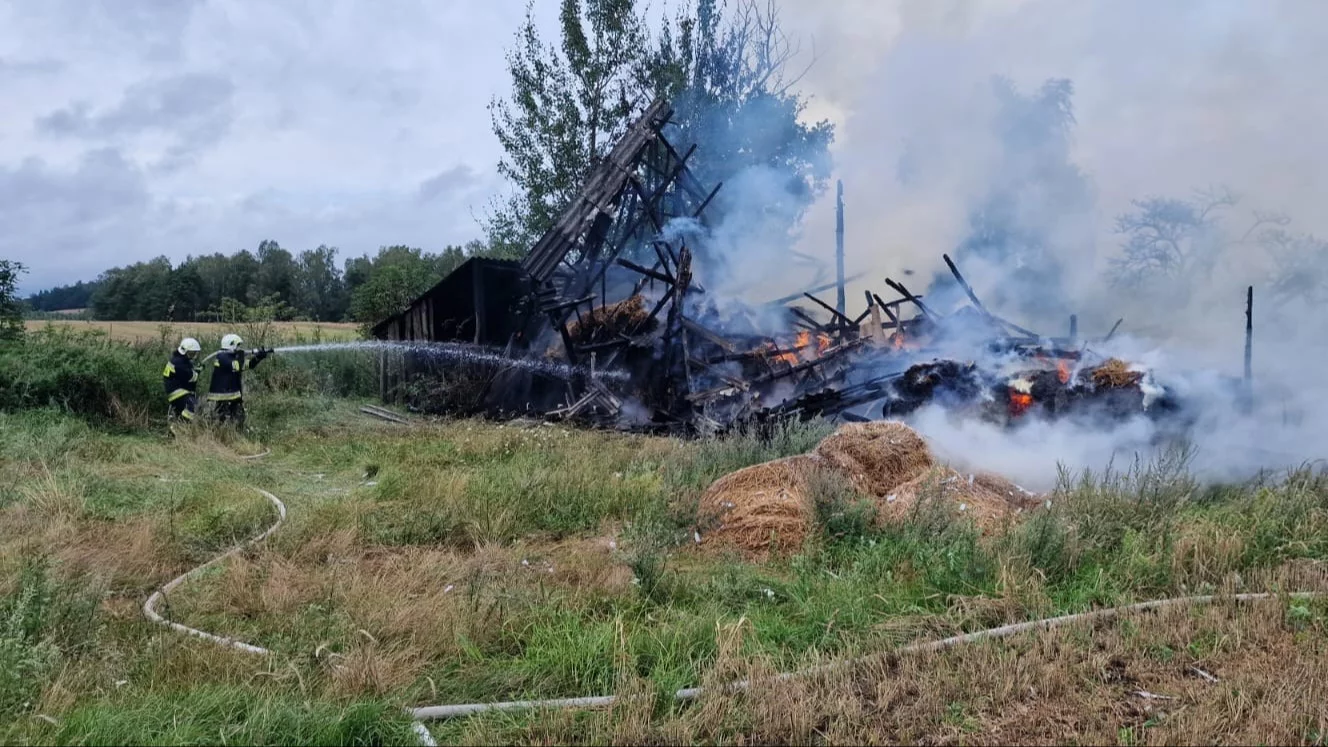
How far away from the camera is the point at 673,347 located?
41.0 feet

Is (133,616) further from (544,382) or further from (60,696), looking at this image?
(544,382)

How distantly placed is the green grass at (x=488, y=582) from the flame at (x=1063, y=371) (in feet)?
10.4

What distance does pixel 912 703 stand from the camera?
331cm

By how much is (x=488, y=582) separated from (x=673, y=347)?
801cm

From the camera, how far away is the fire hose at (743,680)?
322 centimetres

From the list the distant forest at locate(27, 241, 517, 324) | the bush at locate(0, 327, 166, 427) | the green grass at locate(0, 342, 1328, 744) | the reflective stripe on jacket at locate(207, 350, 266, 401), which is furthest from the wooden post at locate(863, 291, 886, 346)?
the distant forest at locate(27, 241, 517, 324)

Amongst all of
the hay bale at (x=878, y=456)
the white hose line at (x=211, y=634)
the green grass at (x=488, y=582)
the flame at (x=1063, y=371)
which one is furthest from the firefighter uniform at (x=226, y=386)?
the flame at (x=1063, y=371)

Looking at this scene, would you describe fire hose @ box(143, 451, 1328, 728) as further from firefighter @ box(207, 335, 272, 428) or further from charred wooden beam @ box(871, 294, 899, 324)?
charred wooden beam @ box(871, 294, 899, 324)

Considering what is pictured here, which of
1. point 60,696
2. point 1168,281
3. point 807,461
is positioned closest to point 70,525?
point 60,696

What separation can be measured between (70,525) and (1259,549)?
8.50 metres

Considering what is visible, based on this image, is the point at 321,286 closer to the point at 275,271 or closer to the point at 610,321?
the point at 275,271

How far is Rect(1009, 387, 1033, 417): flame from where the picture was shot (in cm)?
969

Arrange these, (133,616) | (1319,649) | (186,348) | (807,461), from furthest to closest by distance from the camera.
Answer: (186,348) < (807,461) < (133,616) < (1319,649)

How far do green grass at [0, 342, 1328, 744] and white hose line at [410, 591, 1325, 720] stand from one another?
3.2 inches
